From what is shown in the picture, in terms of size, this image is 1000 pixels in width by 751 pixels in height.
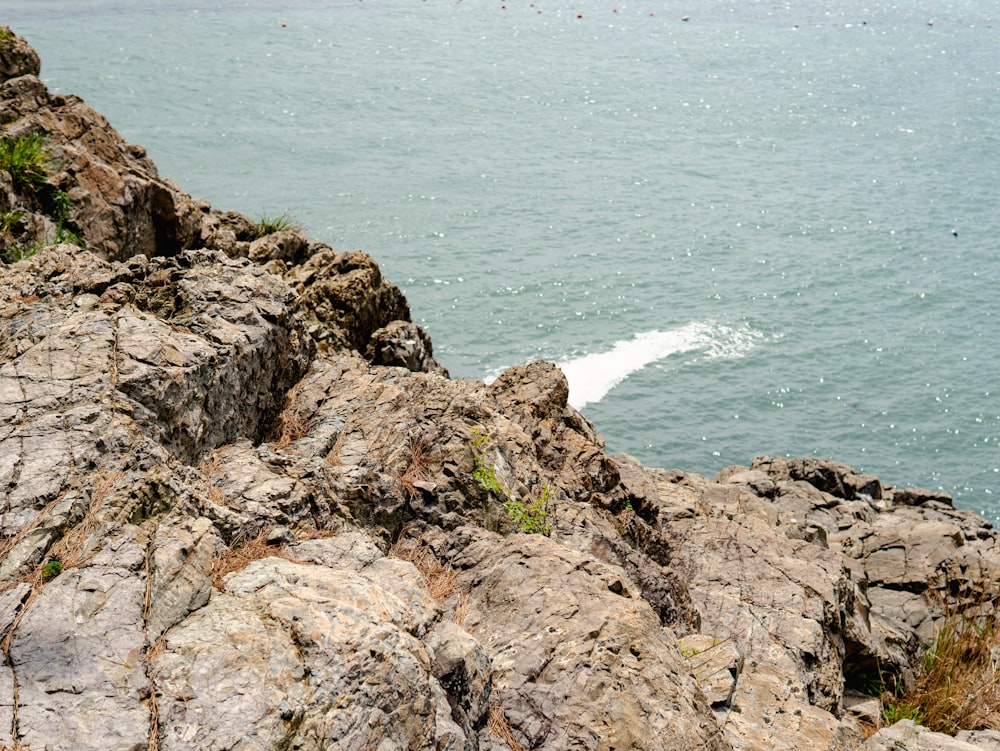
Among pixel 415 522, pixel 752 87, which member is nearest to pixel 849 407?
pixel 415 522

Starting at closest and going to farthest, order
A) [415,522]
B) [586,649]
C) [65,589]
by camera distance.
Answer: [65,589]
[586,649]
[415,522]

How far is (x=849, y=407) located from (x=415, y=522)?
2107 cm

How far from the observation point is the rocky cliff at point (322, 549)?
16.0ft

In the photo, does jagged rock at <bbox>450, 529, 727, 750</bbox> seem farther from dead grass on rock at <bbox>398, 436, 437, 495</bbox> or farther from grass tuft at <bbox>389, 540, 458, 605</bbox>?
dead grass on rock at <bbox>398, 436, 437, 495</bbox>

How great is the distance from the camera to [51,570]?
515 cm

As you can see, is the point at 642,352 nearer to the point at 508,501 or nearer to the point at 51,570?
the point at 508,501

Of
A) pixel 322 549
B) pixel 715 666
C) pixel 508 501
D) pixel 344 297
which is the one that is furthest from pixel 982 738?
pixel 344 297

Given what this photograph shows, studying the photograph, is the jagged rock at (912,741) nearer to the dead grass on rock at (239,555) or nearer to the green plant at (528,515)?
the green plant at (528,515)

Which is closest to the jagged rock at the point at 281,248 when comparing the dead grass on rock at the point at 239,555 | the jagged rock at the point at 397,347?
the jagged rock at the point at 397,347

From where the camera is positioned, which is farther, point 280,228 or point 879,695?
point 280,228

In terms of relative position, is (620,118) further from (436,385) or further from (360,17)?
(436,385)

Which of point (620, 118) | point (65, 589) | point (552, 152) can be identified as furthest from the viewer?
point (620, 118)

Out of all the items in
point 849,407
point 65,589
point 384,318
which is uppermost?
point 65,589

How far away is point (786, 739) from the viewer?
7.45m
